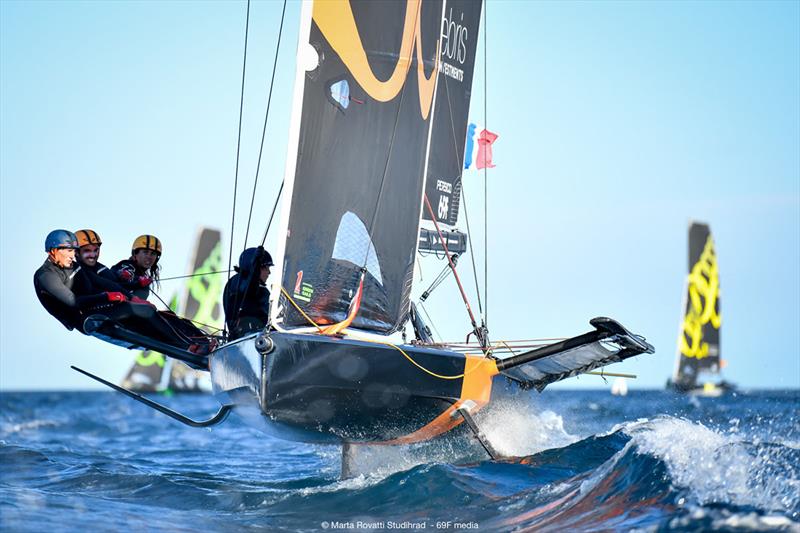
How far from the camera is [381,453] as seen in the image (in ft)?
27.2

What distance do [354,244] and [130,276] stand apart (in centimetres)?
220

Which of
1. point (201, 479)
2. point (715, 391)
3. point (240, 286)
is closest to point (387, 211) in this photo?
point (240, 286)

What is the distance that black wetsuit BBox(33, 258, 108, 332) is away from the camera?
739 centimetres

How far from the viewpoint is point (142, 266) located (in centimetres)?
855

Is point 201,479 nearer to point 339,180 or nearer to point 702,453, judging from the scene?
point 339,180

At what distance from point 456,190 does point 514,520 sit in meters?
5.67

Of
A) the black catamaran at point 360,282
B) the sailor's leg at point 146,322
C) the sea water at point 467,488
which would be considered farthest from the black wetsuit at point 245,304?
the sea water at point 467,488

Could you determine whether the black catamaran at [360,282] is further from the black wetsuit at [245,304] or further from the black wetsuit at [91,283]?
the black wetsuit at [91,283]

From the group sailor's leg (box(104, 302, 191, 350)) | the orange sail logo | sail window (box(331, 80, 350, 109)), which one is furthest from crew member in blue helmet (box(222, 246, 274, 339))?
the orange sail logo

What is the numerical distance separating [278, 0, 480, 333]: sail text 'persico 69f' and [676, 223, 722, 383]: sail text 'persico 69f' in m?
24.8

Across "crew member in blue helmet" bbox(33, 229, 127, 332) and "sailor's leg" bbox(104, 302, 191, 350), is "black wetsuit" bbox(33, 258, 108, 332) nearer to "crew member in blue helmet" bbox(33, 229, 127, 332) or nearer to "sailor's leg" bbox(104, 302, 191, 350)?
"crew member in blue helmet" bbox(33, 229, 127, 332)

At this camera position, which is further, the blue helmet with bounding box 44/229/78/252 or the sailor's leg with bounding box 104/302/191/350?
the sailor's leg with bounding box 104/302/191/350

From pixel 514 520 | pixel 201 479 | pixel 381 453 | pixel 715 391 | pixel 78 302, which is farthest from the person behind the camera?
pixel 715 391

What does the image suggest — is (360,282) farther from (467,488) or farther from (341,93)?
(467,488)
